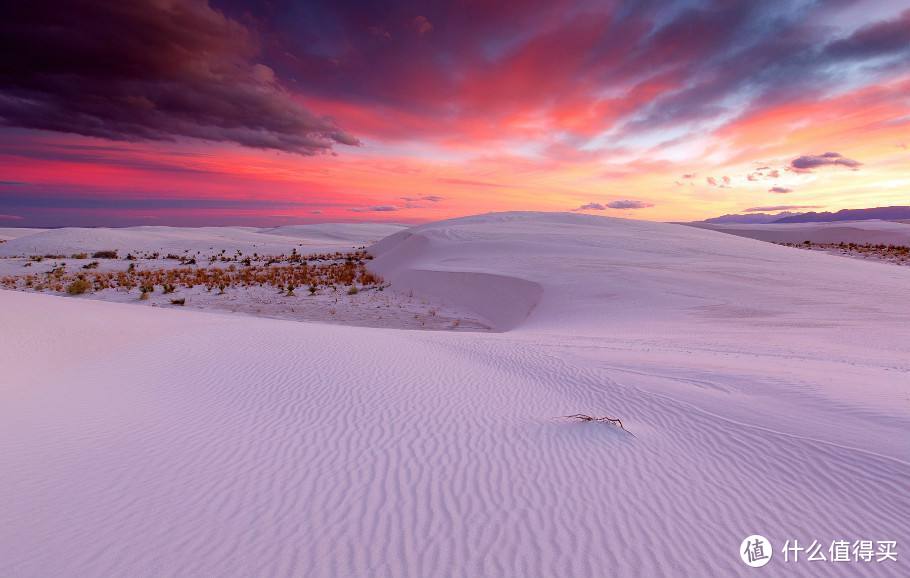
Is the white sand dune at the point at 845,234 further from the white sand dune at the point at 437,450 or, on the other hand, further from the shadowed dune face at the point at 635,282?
the white sand dune at the point at 437,450

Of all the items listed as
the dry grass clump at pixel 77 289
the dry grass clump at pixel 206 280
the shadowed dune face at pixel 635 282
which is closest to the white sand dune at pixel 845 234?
the shadowed dune face at pixel 635 282

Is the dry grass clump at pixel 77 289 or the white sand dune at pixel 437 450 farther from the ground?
the dry grass clump at pixel 77 289

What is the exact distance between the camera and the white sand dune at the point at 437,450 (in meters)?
2.95

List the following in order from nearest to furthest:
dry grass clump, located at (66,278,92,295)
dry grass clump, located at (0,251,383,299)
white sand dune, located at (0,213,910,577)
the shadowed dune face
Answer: white sand dune, located at (0,213,910,577), the shadowed dune face, dry grass clump, located at (66,278,92,295), dry grass clump, located at (0,251,383,299)

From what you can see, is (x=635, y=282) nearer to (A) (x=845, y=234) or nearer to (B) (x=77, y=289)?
(B) (x=77, y=289)

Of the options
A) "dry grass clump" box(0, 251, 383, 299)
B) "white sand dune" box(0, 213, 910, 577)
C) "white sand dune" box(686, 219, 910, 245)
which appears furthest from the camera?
"white sand dune" box(686, 219, 910, 245)

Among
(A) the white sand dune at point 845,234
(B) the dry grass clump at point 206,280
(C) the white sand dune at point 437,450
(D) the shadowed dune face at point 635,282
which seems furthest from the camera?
(A) the white sand dune at point 845,234

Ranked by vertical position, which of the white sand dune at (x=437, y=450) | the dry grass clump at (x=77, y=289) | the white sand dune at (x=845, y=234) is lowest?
the white sand dune at (x=437, y=450)

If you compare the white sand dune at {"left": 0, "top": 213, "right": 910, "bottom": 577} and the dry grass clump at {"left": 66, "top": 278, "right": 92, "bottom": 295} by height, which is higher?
the dry grass clump at {"left": 66, "top": 278, "right": 92, "bottom": 295}

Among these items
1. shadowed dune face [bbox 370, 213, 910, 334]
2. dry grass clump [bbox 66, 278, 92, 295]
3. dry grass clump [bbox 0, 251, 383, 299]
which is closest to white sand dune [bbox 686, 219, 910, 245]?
shadowed dune face [bbox 370, 213, 910, 334]

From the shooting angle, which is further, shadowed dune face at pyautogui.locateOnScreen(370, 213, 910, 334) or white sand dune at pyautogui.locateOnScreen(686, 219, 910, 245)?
white sand dune at pyautogui.locateOnScreen(686, 219, 910, 245)

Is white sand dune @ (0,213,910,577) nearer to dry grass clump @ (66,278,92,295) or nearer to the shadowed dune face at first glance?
the shadowed dune face

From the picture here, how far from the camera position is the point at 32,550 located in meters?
2.85

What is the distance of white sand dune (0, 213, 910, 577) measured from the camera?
2945mm
